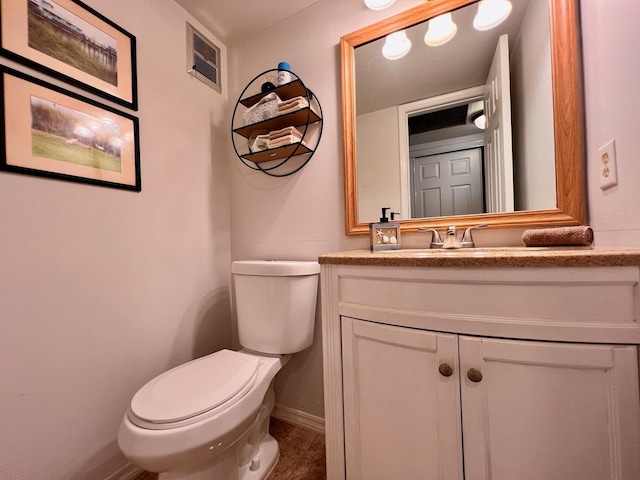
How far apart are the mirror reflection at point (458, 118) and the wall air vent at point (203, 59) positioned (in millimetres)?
854

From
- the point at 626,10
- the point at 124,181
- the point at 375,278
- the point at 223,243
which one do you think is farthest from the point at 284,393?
the point at 626,10

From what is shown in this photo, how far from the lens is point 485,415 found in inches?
24.5

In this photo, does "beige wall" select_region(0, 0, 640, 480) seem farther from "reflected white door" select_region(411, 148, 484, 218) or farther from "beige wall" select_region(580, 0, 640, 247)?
"reflected white door" select_region(411, 148, 484, 218)

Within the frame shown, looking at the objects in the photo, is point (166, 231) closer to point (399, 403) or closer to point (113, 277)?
point (113, 277)

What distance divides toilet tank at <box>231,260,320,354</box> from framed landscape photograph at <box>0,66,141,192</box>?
2.11 ft

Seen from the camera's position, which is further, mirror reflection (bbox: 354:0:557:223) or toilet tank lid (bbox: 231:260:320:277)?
toilet tank lid (bbox: 231:260:320:277)

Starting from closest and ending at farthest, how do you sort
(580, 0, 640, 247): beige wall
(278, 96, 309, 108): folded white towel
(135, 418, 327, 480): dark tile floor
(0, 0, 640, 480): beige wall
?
(580, 0, 640, 247): beige wall → (0, 0, 640, 480): beige wall → (135, 418, 327, 480): dark tile floor → (278, 96, 309, 108): folded white towel

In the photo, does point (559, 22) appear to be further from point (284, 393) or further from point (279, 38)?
point (284, 393)

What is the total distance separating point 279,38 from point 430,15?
804 millimetres

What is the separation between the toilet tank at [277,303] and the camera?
3.66 ft

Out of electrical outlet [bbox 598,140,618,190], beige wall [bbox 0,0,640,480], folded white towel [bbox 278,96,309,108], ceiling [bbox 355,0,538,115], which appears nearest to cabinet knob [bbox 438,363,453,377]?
beige wall [bbox 0,0,640,480]

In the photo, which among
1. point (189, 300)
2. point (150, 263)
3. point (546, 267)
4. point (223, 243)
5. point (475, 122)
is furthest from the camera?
point (223, 243)

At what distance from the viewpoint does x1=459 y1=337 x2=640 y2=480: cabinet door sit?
1.74ft

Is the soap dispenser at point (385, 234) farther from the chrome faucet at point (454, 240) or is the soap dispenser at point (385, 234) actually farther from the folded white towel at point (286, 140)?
the folded white towel at point (286, 140)
